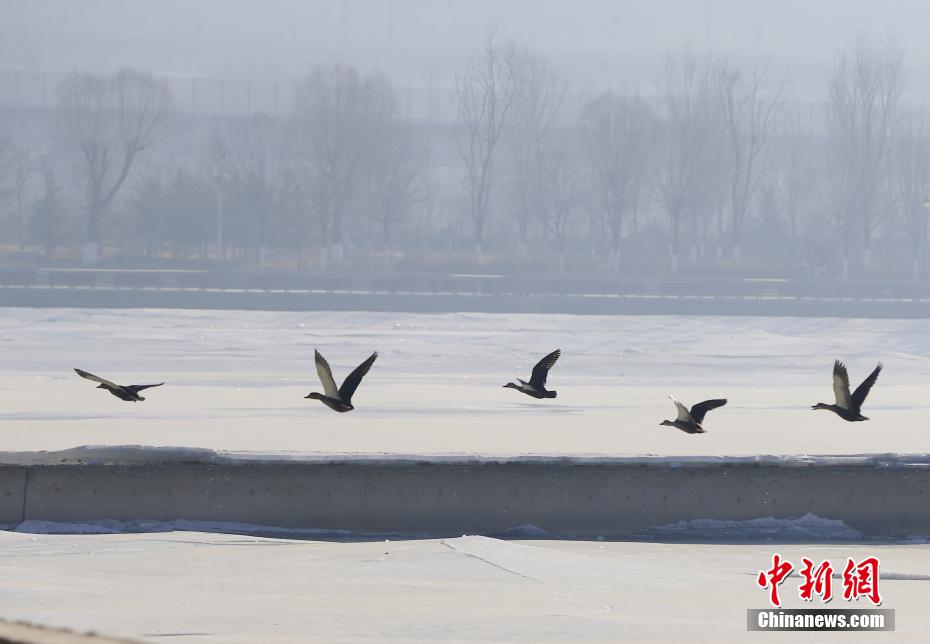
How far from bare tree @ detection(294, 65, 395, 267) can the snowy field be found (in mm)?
25988

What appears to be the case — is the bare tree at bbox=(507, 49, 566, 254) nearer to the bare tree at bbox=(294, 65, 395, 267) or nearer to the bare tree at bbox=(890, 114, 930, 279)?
the bare tree at bbox=(294, 65, 395, 267)

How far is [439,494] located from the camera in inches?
338

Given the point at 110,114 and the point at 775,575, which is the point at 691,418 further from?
the point at 110,114

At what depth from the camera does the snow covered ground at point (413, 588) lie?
18.5 ft

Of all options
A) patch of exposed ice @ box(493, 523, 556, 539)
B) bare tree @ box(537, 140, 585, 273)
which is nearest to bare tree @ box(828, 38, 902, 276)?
bare tree @ box(537, 140, 585, 273)

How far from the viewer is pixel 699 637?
5.59 meters

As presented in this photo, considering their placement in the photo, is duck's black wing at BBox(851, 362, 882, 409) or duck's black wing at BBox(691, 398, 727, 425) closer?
duck's black wing at BBox(851, 362, 882, 409)

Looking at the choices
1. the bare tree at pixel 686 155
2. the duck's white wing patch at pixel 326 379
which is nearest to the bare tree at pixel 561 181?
the bare tree at pixel 686 155

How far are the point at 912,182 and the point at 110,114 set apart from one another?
37245mm

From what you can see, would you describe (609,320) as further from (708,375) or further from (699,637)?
(699,637)

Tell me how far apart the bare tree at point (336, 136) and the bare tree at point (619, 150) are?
9.65 m

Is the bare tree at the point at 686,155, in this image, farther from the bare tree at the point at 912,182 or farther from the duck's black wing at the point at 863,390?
the duck's black wing at the point at 863,390

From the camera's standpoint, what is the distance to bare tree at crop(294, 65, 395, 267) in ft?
213

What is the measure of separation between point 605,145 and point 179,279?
25.9 meters
